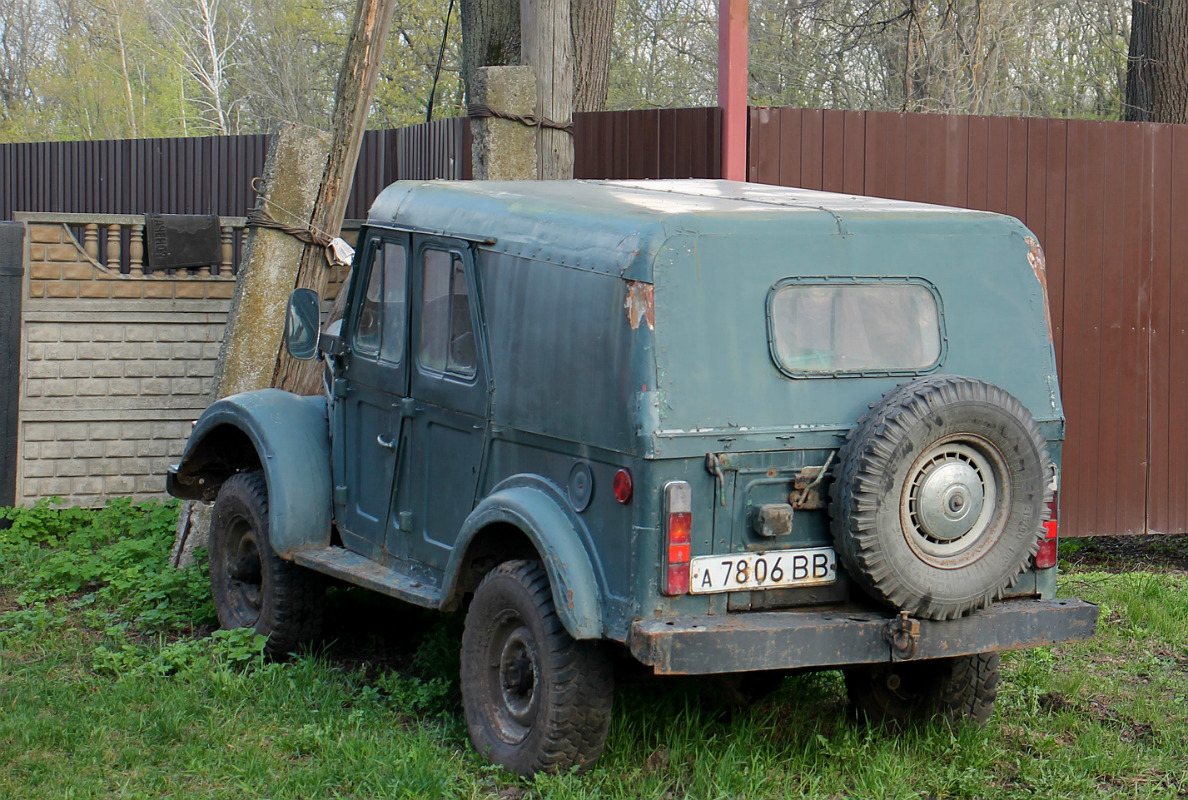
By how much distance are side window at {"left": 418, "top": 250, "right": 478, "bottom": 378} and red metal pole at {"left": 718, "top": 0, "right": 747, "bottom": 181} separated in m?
2.48

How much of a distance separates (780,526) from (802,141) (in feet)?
12.4

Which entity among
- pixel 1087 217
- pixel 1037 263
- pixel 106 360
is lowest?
pixel 106 360

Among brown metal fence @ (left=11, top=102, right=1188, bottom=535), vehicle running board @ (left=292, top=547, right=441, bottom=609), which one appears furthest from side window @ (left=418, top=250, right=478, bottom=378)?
brown metal fence @ (left=11, top=102, right=1188, bottom=535)

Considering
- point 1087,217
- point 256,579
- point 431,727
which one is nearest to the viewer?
point 431,727

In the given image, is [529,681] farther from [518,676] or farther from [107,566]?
[107,566]

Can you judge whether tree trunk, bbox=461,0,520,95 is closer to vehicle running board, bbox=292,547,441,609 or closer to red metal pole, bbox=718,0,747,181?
red metal pole, bbox=718,0,747,181

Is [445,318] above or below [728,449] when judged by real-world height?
above

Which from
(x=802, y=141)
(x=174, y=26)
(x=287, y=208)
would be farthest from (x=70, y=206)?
(x=174, y=26)

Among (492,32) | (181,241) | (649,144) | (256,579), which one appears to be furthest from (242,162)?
(256,579)

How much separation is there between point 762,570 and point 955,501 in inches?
25.4

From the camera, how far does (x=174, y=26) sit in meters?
35.2

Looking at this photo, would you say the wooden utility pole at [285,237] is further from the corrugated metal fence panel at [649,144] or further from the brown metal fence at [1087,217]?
the corrugated metal fence panel at [649,144]

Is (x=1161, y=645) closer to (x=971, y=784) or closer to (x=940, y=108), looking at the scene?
(x=971, y=784)

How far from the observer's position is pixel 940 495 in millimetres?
4309
